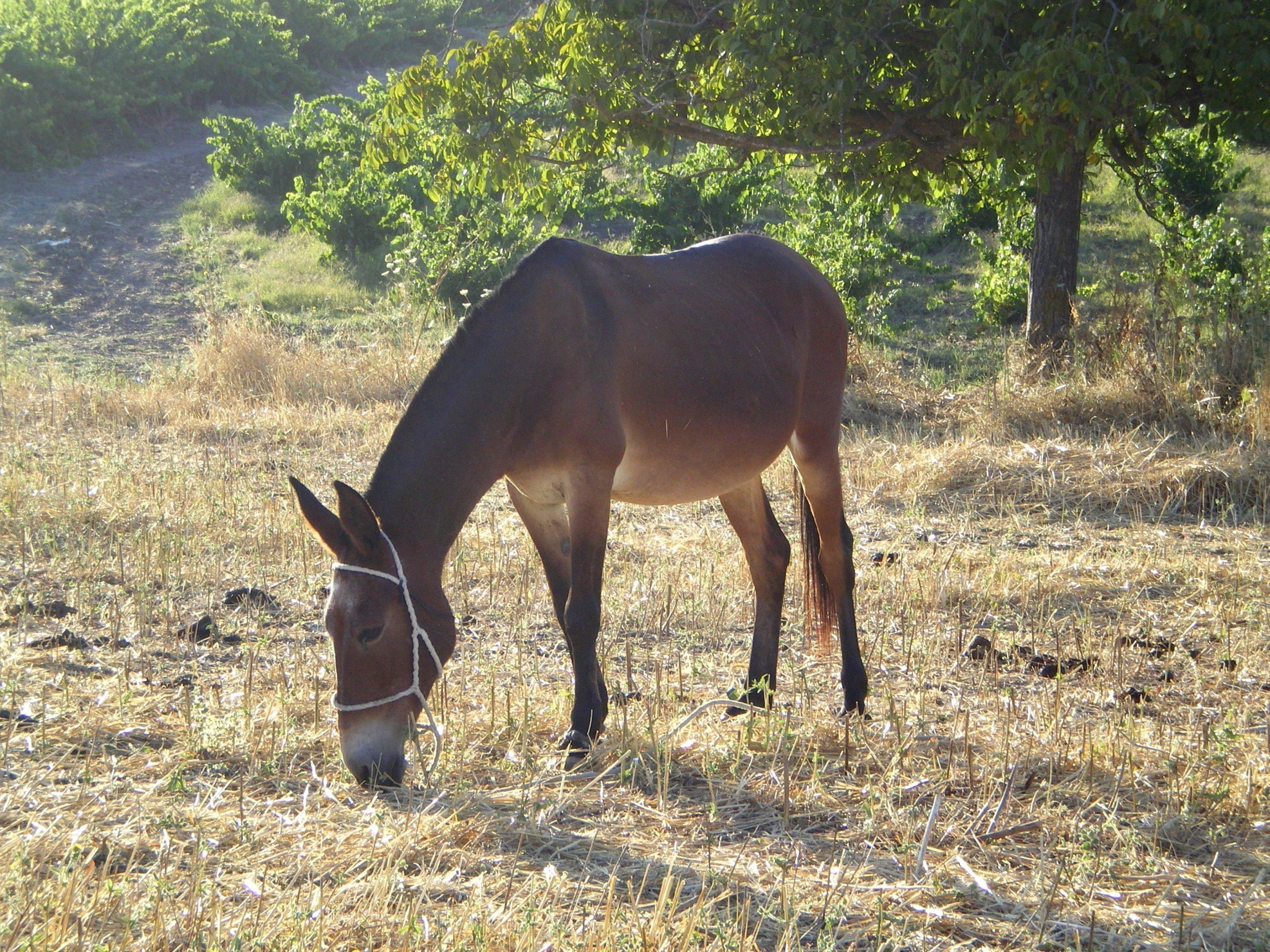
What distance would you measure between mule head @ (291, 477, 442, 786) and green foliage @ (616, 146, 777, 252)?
11.5 meters

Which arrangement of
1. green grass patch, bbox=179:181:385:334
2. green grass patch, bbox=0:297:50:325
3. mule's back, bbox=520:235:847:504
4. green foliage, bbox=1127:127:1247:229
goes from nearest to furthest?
mule's back, bbox=520:235:847:504 < green foliage, bbox=1127:127:1247:229 < green grass patch, bbox=0:297:50:325 < green grass patch, bbox=179:181:385:334

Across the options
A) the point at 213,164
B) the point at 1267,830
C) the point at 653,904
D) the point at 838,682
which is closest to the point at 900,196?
the point at 838,682

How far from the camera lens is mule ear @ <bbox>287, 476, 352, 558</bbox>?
3.35m

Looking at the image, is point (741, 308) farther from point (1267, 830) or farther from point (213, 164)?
point (213, 164)

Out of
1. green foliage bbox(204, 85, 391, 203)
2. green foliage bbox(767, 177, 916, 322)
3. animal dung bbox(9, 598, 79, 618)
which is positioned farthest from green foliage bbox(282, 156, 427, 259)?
animal dung bbox(9, 598, 79, 618)

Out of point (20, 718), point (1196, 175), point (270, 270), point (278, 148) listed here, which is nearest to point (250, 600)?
point (20, 718)

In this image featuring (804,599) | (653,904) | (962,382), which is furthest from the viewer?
(962,382)

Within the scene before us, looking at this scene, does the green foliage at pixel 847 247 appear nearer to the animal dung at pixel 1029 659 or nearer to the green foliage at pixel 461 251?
the green foliage at pixel 461 251

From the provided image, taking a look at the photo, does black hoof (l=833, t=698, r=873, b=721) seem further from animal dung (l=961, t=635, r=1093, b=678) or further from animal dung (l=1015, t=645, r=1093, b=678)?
animal dung (l=1015, t=645, r=1093, b=678)

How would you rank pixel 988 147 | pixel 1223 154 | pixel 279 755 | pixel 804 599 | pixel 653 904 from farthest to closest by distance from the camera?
pixel 1223 154, pixel 988 147, pixel 804 599, pixel 279 755, pixel 653 904

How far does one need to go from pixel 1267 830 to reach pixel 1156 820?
1.27ft

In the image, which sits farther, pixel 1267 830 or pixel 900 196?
pixel 900 196

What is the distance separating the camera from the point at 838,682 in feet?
16.3

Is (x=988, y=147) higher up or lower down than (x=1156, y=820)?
higher up
